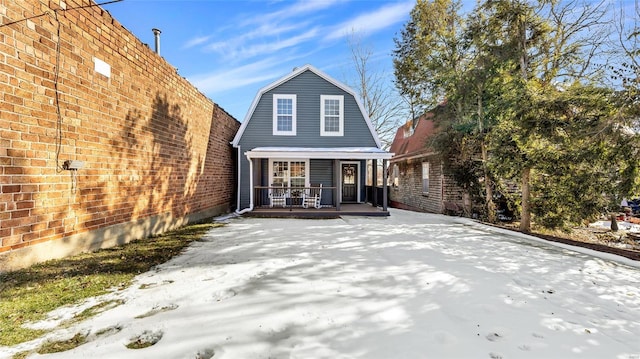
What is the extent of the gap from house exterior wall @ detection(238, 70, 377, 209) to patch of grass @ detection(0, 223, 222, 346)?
7.13m

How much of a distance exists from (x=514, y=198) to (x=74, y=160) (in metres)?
12.1

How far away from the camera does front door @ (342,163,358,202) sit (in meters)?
13.6

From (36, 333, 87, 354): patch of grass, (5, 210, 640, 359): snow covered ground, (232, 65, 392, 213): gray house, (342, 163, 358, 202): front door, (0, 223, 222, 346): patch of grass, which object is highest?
(232, 65, 392, 213): gray house

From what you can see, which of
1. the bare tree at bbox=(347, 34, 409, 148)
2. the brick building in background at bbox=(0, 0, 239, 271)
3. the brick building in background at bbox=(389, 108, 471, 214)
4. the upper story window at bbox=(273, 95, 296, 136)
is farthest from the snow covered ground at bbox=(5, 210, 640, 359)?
the bare tree at bbox=(347, 34, 409, 148)

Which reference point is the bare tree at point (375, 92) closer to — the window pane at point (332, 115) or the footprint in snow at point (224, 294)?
the window pane at point (332, 115)

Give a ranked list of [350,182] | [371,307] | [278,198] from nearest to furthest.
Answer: [371,307], [278,198], [350,182]

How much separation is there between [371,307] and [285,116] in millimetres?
10159

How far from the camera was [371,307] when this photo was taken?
3082mm

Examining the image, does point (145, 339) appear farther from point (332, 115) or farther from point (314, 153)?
point (332, 115)

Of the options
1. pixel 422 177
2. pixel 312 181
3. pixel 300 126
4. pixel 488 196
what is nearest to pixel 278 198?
pixel 312 181

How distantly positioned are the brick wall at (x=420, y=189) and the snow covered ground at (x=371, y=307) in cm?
662

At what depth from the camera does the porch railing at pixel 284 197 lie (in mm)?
12070

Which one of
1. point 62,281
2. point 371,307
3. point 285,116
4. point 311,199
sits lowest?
point 371,307

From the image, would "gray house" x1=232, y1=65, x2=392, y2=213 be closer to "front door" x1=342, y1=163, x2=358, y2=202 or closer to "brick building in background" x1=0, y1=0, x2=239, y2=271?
"front door" x1=342, y1=163, x2=358, y2=202
